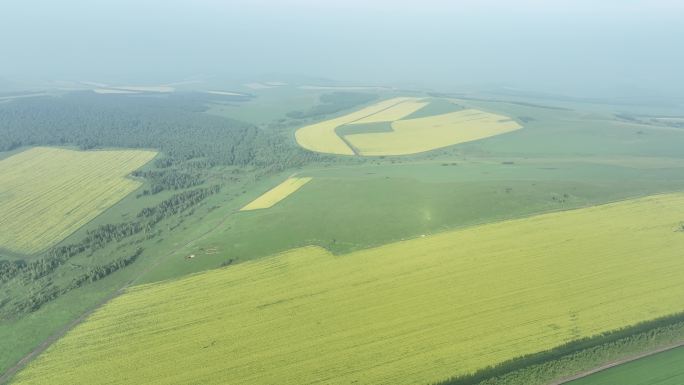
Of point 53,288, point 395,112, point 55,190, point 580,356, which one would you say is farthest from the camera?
point 395,112

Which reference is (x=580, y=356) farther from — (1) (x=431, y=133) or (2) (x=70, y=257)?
(1) (x=431, y=133)

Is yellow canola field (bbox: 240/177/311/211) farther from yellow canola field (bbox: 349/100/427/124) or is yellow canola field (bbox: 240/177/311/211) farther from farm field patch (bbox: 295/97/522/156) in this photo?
yellow canola field (bbox: 349/100/427/124)

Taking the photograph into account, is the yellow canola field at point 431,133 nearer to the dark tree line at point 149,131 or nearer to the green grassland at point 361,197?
the green grassland at point 361,197

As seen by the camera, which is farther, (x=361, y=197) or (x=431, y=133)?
(x=431, y=133)

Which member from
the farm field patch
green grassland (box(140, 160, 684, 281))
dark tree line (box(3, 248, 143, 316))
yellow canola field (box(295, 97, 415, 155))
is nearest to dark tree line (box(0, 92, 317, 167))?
yellow canola field (box(295, 97, 415, 155))

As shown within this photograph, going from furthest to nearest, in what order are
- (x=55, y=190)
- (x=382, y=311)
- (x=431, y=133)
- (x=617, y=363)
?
1. (x=431, y=133)
2. (x=55, y=190)
3. (x=382, y=311)
4. (x=617, y=363)

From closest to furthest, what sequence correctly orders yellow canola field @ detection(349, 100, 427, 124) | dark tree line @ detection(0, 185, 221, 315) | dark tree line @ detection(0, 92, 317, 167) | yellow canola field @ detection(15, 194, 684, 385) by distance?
yellow canola field @ detection(15, 194, 684, 385)
dark tree line @ detection(0, 185, 221, 315)
dark tree line @ detection(0, 92, 317, 167)
yellow canola field @ detection(349, 100, 427, 124)

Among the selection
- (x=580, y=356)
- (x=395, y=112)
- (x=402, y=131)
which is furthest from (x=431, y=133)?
(x=580, y=356)

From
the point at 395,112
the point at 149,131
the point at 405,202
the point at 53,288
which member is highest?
the point at 395,112
